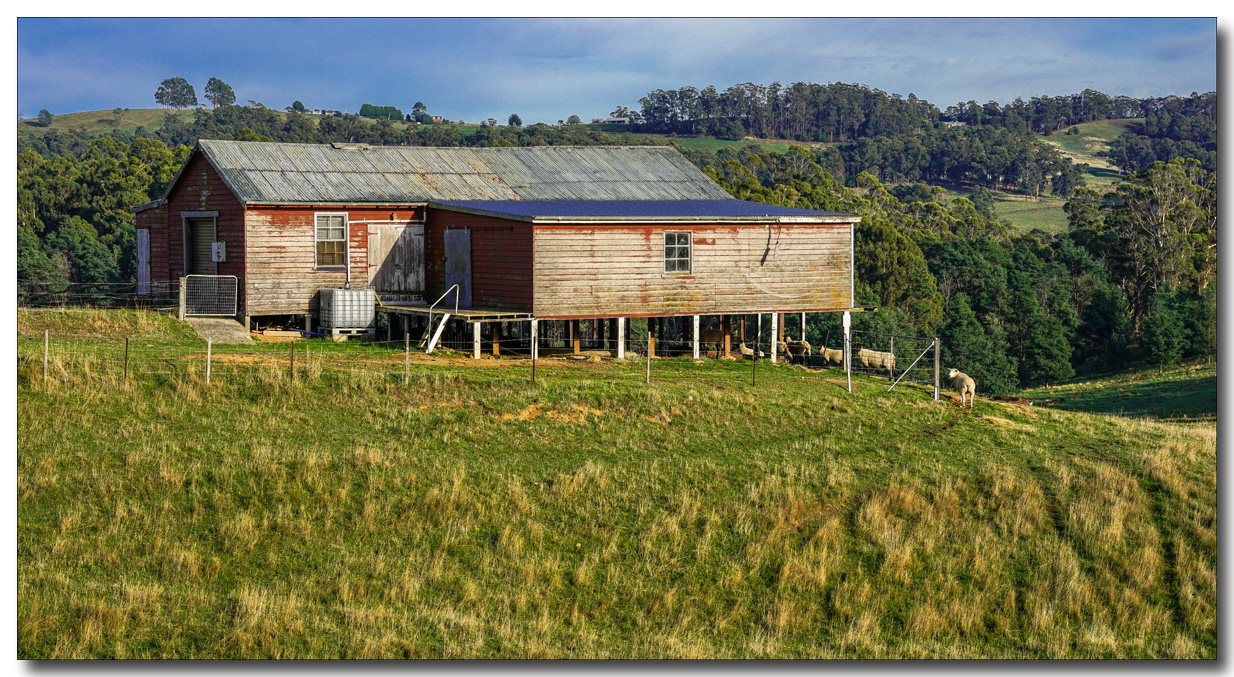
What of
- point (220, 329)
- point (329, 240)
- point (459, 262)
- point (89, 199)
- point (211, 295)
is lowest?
point (220, 329)

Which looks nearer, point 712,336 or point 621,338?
point 621,338

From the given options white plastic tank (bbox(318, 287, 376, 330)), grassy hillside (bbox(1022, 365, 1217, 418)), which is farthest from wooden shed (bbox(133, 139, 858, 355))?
grassy hillside (bbox(1022, 365, 1217, 418))

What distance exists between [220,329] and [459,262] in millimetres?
7184

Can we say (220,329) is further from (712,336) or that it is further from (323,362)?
(712,336)

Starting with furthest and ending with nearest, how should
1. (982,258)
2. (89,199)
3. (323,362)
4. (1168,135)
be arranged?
(1168,135), (982,258), (89,199), (323,362)

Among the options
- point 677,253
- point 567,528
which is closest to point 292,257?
point 677,253

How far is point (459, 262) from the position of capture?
36562 millimetres

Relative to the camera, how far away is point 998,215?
13525 centimetres

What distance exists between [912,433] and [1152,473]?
16.9ft

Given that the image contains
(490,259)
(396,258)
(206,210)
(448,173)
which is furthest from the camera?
(448,173)

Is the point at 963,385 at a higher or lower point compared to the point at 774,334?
lower

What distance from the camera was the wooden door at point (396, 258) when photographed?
37.2 metres

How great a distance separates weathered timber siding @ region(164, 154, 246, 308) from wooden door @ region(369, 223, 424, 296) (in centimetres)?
391

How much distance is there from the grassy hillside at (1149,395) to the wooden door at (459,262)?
2828 centimetres
